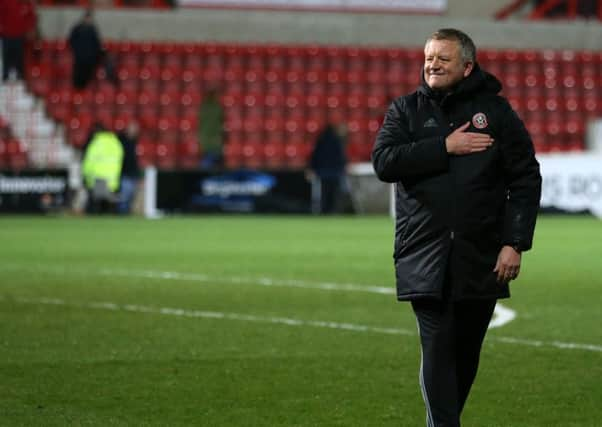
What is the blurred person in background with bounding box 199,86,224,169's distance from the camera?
31922 mm

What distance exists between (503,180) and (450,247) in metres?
0.38

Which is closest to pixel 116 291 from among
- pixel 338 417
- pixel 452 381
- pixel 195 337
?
pixel 195 337

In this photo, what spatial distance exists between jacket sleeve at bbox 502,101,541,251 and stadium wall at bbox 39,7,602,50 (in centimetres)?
3047

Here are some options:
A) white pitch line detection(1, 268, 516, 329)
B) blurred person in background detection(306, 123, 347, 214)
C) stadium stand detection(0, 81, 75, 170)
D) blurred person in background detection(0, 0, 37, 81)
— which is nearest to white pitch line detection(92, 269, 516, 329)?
white pitch line detection(1, 268, 516, 329)

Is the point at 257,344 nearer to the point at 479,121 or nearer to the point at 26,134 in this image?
the point at 479,121

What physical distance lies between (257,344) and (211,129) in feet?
75.4

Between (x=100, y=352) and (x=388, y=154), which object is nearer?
(x=388, y=154)

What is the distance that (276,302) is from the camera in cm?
1223

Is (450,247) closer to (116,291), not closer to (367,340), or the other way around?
(367,340)

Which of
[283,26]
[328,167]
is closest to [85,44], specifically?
[283,26]

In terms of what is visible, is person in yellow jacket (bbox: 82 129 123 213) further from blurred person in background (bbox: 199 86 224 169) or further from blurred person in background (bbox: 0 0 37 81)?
blurred person in background (bbox: 0 0 37 81)

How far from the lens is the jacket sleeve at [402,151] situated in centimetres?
562

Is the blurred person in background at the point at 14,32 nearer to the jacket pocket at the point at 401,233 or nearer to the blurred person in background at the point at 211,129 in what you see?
the blurred person in background at the point at 211,129

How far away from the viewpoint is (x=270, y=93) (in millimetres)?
35344
